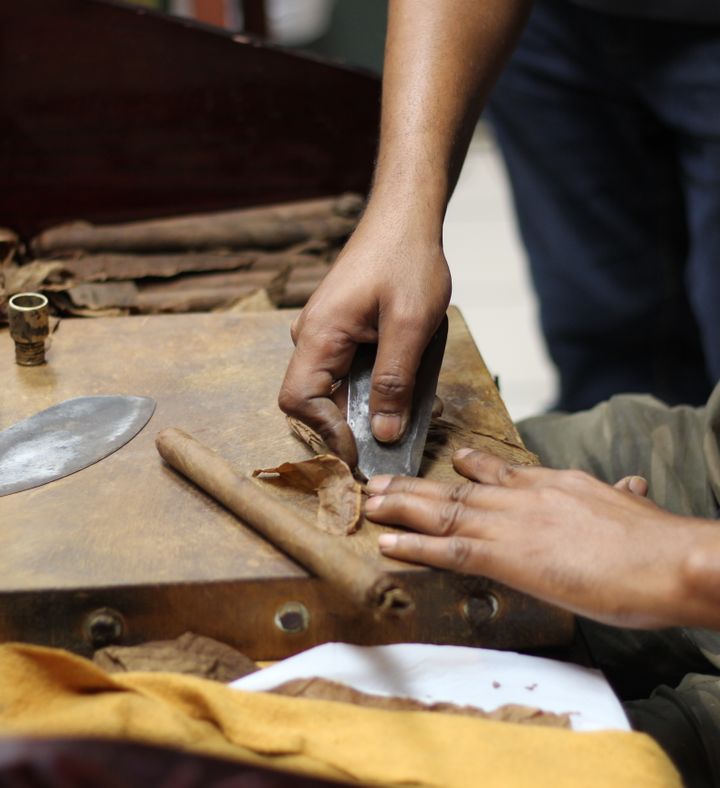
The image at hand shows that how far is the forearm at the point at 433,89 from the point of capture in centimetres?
119

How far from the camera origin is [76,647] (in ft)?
2.92

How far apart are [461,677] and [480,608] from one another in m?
0.06

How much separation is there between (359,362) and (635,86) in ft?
3.69

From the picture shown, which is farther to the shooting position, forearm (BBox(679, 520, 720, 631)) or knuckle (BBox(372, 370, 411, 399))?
knuckle (BBox(372, 370, 411, 399))

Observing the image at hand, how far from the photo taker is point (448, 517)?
897 millimetres

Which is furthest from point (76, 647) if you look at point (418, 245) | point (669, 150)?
point (669, 150)

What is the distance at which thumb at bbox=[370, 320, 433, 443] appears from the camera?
101 cm

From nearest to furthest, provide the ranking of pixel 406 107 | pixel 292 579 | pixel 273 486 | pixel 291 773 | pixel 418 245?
pixel 291 773
pixel 292 579
pixel 273 486
pixel 418 245
pixel 406 107

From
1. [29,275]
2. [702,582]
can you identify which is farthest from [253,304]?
[702,582]

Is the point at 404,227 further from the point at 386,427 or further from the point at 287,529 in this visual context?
the point at 287,529

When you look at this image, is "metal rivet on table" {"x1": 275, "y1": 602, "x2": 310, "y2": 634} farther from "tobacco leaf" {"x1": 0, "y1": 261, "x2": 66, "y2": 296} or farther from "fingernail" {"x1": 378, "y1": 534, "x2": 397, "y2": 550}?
"tobacco leaf" {"x1": 0, "y1": 261, "x2": 66, "y2": 296}

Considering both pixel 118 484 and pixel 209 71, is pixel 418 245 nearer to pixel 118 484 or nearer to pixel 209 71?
pixel 118 484

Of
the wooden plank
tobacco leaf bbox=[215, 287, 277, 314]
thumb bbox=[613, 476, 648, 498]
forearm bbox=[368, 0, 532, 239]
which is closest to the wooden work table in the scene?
thumb bbox=[613, 476, 648, 498]

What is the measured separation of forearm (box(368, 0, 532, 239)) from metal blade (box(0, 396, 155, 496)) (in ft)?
1.18
